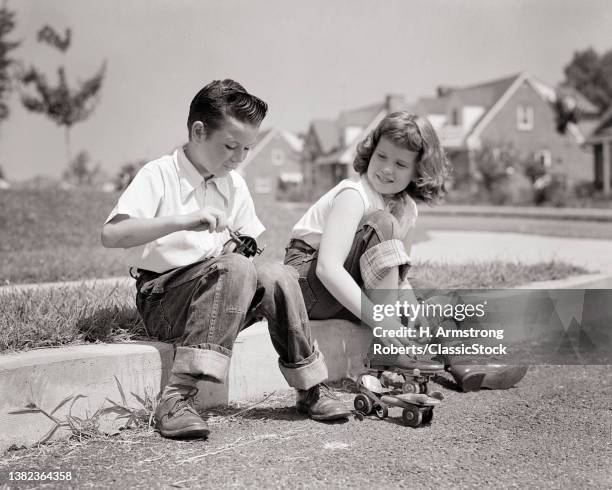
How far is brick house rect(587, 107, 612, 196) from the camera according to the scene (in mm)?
30547

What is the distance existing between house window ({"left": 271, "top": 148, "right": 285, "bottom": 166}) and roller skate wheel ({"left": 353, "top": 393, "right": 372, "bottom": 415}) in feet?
161

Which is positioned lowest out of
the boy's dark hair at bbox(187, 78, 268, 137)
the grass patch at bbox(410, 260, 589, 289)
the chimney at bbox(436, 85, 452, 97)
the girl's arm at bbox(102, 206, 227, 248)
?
the grass patch at bbox(410, 260, 589, 289)

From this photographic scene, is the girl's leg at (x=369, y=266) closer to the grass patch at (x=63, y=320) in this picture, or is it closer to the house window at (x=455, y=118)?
the grass patch at (x=63, y=320)

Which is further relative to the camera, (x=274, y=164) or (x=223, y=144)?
(x=274, y=164)

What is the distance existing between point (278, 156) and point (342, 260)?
49.1 metres

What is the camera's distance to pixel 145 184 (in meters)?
2.74

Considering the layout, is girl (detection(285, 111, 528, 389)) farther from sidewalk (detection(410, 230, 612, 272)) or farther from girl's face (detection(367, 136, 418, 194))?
sidewalk (detection(410, 230, 612, 272))

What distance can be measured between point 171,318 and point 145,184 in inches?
19.6

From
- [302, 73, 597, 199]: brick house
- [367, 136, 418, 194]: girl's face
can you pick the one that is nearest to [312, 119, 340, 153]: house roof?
[302, 73, 597, 199]: brick house

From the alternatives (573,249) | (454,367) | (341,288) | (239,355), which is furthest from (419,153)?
(573,249)

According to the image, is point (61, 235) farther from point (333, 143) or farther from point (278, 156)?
point (278, 156)

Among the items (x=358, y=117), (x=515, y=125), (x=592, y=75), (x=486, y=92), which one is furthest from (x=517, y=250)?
(x=592, y=75)

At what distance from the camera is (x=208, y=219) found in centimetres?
250

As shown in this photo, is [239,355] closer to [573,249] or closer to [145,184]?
[145,184]
